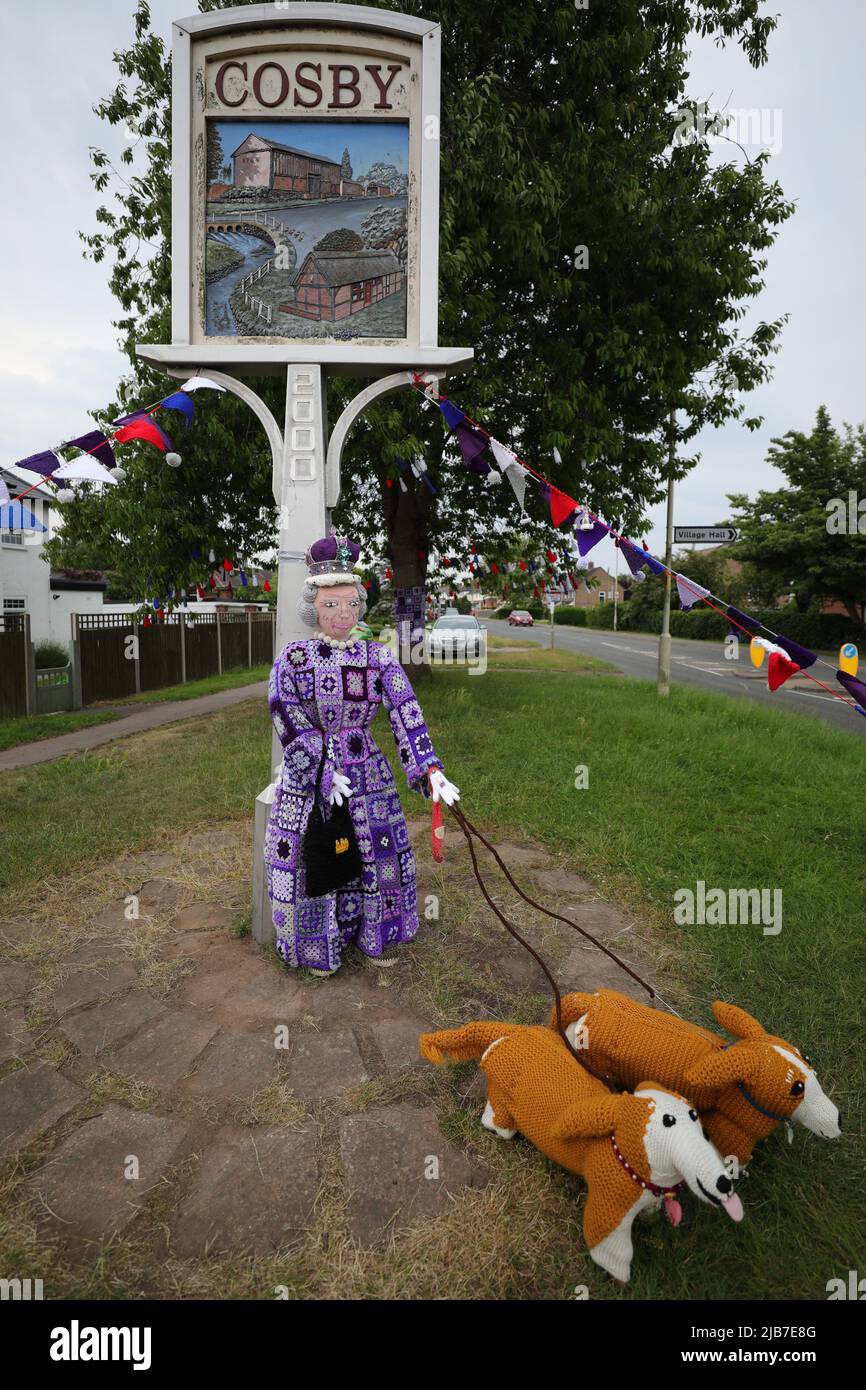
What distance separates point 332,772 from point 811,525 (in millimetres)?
25318

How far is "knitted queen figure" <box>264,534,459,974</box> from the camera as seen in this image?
9.57 feet

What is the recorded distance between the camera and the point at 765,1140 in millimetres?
2111

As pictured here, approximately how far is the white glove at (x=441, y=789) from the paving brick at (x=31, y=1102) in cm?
160

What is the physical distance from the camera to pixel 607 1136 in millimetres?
1769

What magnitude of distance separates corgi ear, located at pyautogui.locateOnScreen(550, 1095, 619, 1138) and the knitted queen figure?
4.36 ft

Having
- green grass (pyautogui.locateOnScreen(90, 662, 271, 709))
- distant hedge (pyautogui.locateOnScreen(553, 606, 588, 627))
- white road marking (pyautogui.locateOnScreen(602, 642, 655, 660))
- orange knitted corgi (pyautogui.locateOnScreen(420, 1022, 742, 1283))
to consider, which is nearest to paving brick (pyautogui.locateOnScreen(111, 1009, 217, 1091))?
orange knitted corgi (pyautogui.locateOnScreen(420, 1022, 742, 1283))

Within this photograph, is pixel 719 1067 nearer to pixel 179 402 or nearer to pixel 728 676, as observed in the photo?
pixel 179 402

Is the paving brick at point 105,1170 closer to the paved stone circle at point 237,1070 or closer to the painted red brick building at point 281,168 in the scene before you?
the paved stone circle at point 237,1070

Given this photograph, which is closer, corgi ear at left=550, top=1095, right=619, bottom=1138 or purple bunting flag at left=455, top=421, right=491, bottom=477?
corgi ear at left=550, top=1095, right=619, bottom=1138

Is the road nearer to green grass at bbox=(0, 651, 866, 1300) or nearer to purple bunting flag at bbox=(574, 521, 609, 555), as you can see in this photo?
green grass at bbox=(0, 651, 866, 1300)

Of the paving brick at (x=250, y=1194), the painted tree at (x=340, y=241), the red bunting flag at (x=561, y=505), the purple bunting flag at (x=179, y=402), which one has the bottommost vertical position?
the paving brick at (x=250, y=1194)

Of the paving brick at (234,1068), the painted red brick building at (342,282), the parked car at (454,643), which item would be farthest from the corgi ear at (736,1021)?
the parked car at (454,643)

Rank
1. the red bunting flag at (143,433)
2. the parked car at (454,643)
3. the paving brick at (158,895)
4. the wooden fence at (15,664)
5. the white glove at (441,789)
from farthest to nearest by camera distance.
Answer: the parked car at (454,643) → the wooden fence at (15,664) → the paving brick at (158,895) → the red bunting flag at (143,433) → the white glove at (441,789)

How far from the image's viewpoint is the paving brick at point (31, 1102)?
6.91 ft
